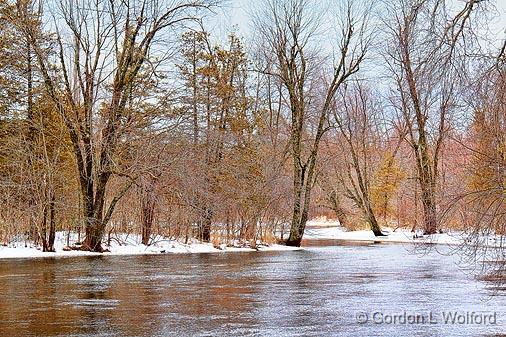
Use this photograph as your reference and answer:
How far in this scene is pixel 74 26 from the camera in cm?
2514

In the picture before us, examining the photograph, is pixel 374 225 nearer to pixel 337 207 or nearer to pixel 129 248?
pixel 337 207

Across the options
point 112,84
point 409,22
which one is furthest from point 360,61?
point 409,22

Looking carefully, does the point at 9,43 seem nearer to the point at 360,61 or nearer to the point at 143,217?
the point at 143,217

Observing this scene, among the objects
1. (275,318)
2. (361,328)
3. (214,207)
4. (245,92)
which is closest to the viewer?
(361,328)

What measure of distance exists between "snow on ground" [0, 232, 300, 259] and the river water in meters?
2.70

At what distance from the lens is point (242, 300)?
1186cm

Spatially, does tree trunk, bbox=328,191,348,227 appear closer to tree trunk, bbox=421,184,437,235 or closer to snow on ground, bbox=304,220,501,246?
snow on ground, bbox=304,220,501,246

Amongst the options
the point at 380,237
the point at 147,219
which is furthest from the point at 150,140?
the point at 380,237

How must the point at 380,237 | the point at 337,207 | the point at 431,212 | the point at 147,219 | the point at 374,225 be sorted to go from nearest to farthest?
the point at 431,212
the point at 147,219
the point at 380,237
the point at 374,225
the point at 337,207

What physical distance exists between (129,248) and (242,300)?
51.0ft

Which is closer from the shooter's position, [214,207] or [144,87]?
[144,87]

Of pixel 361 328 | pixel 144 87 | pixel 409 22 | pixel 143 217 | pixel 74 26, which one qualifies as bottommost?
pixel 361 328

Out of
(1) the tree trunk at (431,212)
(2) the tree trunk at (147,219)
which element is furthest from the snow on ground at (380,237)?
(2) the tree trunk at (147,219)

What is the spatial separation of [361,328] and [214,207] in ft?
69.7
